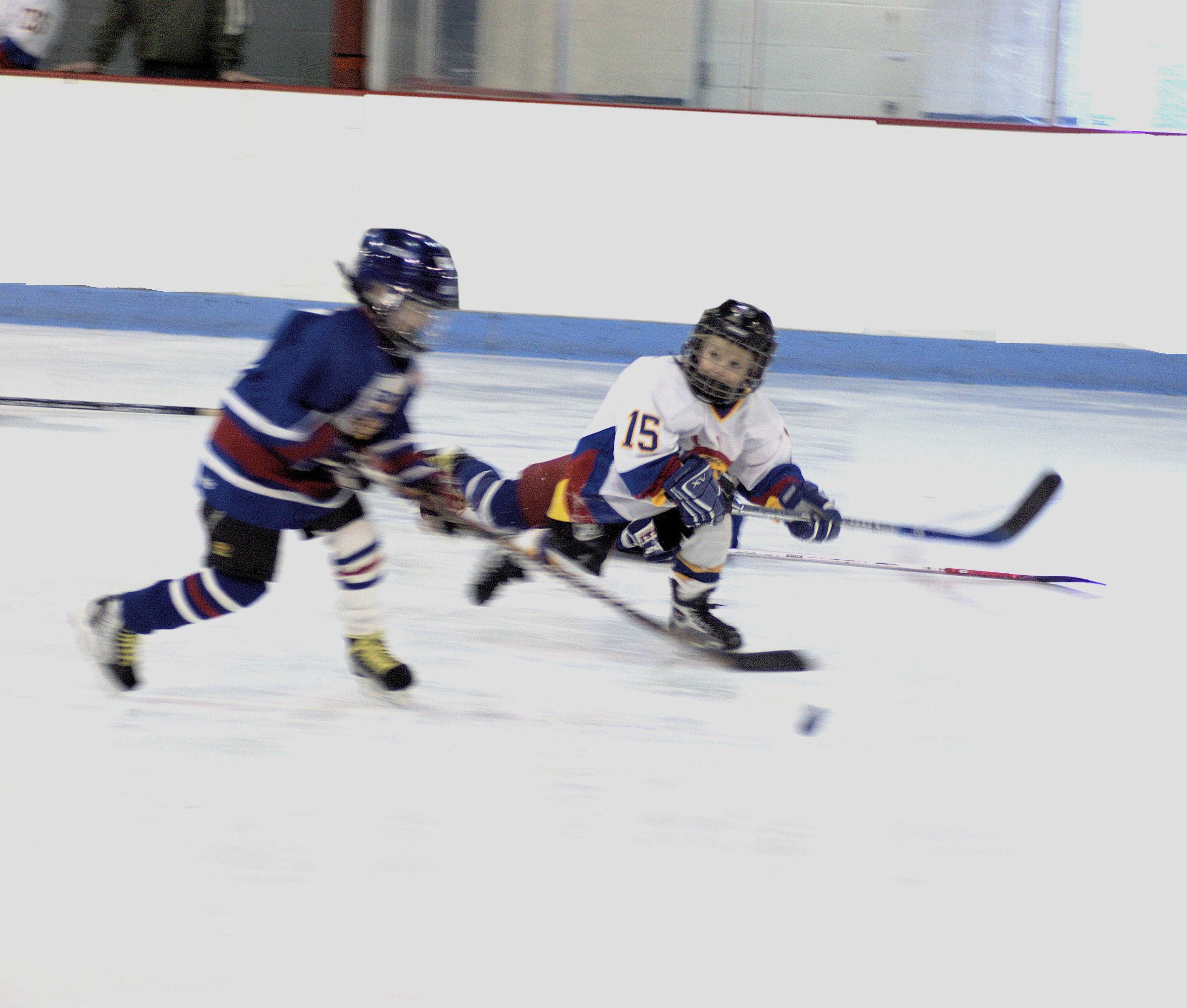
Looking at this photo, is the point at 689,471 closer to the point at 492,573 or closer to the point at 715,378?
the point at 715,378

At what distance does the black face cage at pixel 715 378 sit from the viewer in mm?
2094

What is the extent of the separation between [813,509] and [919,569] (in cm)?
49

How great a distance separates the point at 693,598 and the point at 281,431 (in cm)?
81

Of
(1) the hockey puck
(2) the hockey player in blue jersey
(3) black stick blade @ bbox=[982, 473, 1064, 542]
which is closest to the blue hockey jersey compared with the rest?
(2) the hockey player in blue jersey

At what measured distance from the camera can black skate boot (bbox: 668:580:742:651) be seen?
2.21 m

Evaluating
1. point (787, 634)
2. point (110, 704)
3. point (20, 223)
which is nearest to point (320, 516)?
point (110, 704)

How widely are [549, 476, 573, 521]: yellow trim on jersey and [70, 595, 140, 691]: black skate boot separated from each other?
81 centimetres

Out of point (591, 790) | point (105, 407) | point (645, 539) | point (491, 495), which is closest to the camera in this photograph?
point (591, 790)

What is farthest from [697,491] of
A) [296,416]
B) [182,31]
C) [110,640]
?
[182,31]

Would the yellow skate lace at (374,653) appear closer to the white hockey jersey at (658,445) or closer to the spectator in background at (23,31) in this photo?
the white hockey jersey at (658,445)

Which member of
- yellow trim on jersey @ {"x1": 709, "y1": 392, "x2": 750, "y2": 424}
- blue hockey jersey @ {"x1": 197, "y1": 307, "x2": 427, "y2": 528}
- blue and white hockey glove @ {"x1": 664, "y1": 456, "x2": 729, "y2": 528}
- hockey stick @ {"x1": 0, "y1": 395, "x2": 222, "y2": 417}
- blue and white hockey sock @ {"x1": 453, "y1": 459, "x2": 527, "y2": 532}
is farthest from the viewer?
hockey stick @ {"x1": 0, "y1": 395, "x2": 222, "y2": 417}

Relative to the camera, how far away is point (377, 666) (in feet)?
6.12

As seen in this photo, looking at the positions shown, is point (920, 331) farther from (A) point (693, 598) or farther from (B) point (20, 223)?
(B) point (20, 223)

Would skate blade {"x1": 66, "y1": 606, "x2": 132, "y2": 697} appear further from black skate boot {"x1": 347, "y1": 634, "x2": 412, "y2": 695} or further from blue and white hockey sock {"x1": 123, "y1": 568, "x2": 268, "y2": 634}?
black skate boot {"x1": 347, "y1": 634, "x2": 412, "y2": 695}
